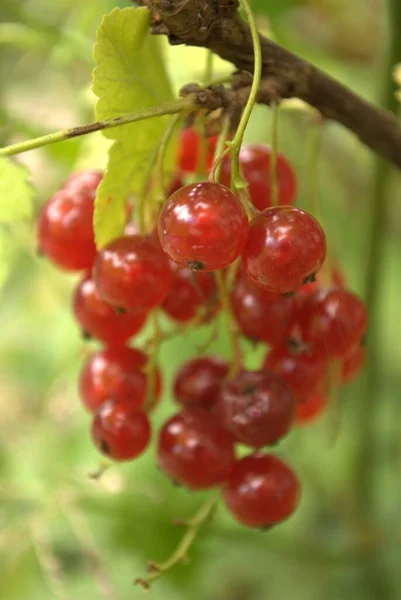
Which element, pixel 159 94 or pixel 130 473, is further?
pixel 130 473

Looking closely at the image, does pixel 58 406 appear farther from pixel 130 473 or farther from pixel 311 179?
pixel 311 179

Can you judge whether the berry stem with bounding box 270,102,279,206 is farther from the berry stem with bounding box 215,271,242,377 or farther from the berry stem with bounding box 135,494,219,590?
the berry stem with bounding box 135,494,219,590

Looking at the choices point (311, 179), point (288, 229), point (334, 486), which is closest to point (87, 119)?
point (311, 179)

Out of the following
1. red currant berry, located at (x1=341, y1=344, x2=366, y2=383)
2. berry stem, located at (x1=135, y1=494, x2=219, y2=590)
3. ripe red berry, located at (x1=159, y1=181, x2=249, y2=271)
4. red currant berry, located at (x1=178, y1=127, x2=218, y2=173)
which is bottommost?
berry stem, located at (x1=135, y1=494, x2=219, y2=590)

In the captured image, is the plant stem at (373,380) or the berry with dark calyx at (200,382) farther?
the plant stem at (373,380)

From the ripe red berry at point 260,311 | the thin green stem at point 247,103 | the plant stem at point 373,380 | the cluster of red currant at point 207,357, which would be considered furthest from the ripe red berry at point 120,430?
the plant stem at point 373,380

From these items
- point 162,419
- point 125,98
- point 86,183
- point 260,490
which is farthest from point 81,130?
point 162,419

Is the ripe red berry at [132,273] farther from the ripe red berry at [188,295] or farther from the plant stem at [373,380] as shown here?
the plant stem at [373,380]

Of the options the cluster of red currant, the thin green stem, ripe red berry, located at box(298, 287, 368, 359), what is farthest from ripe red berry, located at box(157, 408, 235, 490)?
the thin green stem
